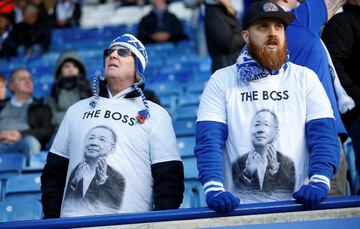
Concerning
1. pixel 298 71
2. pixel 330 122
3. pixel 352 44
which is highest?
pixel 352 44

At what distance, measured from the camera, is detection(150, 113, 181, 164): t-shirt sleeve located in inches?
176

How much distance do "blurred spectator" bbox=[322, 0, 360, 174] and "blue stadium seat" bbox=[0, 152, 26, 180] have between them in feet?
8.40

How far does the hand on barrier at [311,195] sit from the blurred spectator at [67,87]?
407 centimetres

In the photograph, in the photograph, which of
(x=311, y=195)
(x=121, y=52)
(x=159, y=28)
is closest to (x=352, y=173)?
(x=121, y=52)

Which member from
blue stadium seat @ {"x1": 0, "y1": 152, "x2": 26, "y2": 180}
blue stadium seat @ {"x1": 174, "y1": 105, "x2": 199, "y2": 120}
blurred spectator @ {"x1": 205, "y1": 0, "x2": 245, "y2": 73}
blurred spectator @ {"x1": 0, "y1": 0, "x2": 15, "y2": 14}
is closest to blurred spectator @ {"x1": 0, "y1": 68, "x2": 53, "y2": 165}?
blue stadium seat @ {"x1": 0, "y1": 152, "x2": 26, "y2": 180}

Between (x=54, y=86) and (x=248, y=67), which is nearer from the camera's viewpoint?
(x=248, y=67)

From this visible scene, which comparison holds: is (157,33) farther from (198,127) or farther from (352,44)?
(198,127)

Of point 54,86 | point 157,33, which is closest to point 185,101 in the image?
point 54,86

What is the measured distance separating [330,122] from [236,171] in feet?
1.59

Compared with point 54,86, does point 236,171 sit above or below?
below

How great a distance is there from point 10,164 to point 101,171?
241 centimetres

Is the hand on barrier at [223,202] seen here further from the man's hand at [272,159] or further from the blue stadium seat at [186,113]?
the blue stadium seat at [186,113]

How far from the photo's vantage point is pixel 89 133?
14.6 feet

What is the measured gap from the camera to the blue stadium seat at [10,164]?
6.48 metres
